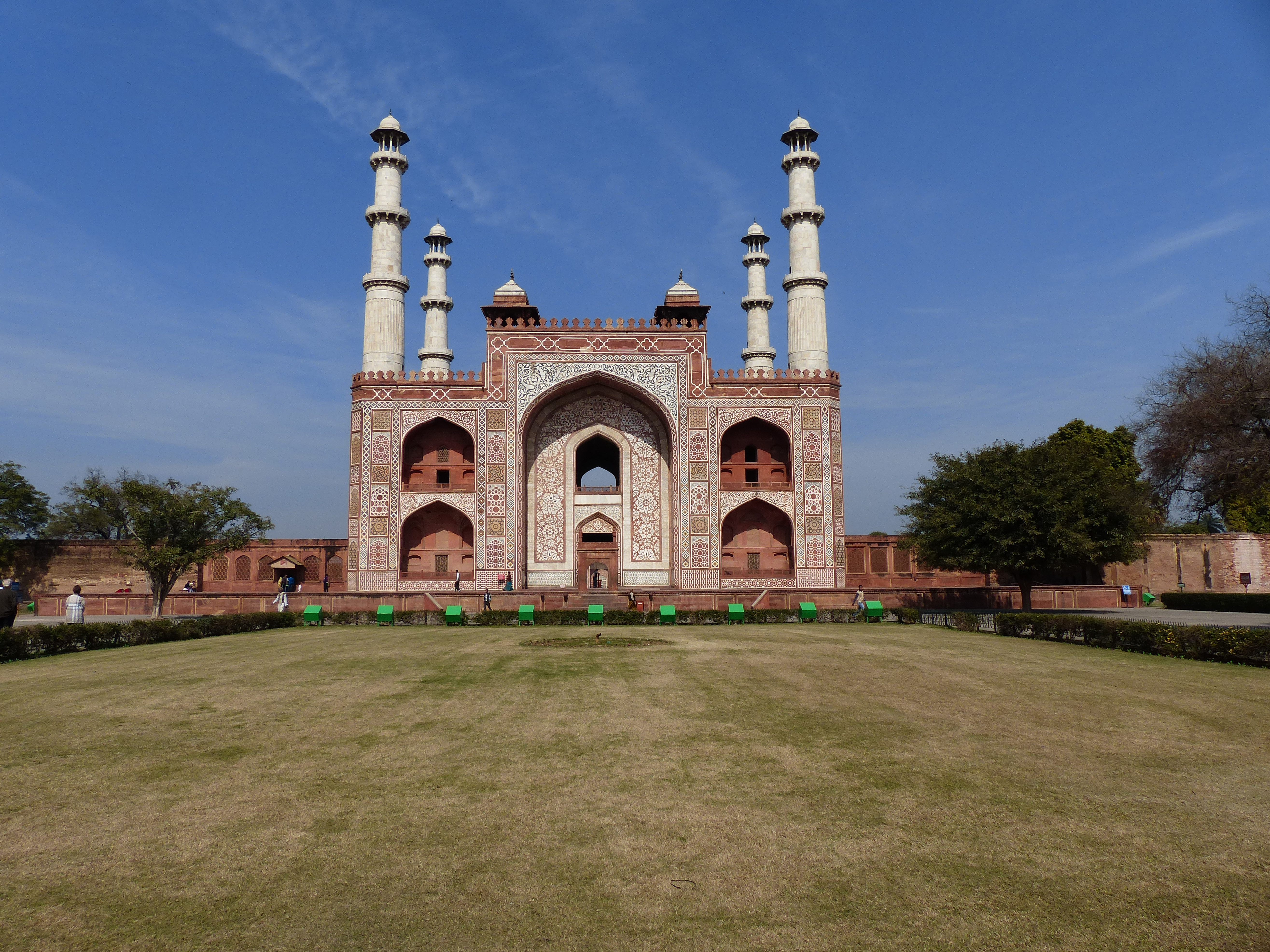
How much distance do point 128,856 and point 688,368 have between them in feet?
93.5

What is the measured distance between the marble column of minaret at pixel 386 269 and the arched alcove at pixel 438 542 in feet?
20.0

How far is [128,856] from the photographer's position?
5090mm

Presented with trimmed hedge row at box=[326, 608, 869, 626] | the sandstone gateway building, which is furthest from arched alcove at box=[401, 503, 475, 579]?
trimmed hedge row at box=[326, 608, 869, 626]

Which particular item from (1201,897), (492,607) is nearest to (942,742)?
(1201,897)

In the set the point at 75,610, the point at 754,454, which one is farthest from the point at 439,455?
the point at 75,610

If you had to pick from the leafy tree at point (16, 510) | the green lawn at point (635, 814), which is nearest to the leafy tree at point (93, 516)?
the leafy tree at point (16, 510)

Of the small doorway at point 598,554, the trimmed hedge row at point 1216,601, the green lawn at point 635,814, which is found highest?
the small doorway at point 598,554

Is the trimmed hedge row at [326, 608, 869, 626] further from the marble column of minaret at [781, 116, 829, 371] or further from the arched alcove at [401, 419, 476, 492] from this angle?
the marble column of minaret at [781, 116, 829, 371]

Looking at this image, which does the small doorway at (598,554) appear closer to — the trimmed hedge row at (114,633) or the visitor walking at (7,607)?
the trimmed hedge row at (114,633)

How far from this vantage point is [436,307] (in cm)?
4081

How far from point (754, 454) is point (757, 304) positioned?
33.8ft

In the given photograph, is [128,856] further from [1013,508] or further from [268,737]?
[1013,508]

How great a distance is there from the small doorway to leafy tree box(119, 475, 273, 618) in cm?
1274

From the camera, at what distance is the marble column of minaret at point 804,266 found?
33.7 m
